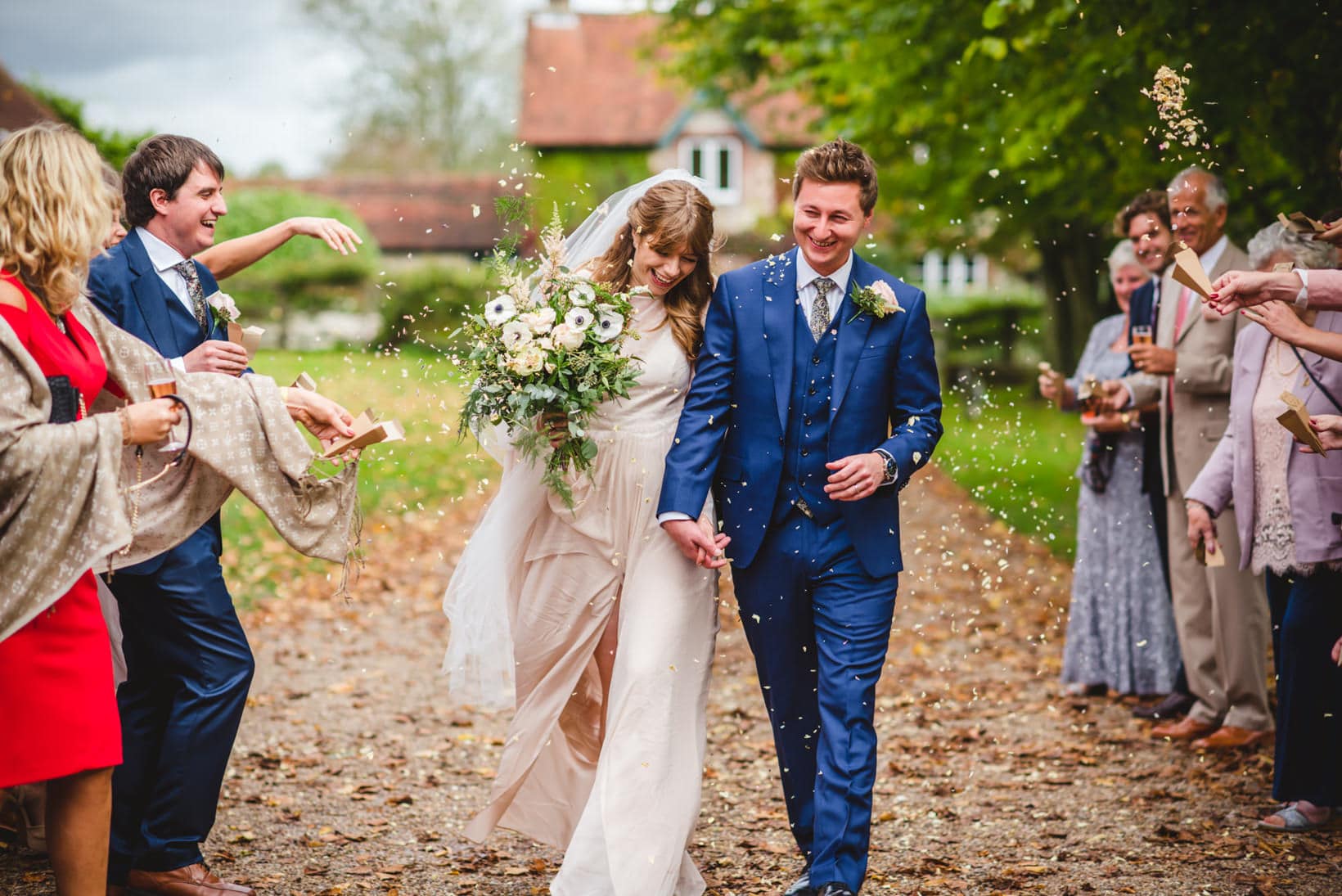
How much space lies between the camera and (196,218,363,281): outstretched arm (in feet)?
16.9

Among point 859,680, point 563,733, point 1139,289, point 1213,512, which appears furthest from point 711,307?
point 1139,289

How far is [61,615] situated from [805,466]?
8.18ft

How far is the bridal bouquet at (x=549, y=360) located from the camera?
4703 millimetres

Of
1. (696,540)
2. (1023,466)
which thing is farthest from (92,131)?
(696,540)

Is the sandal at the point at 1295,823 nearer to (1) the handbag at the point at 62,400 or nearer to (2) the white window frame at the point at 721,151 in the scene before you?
(1) the handbag at the point at 62,400

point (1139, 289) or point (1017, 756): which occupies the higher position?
point (1139, 289)

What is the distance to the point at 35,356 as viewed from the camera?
12.4ft

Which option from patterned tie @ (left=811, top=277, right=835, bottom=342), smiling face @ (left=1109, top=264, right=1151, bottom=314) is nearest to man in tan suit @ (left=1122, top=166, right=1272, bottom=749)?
smiling face @ (left=1109, top=264, right=1151, bottom=314)

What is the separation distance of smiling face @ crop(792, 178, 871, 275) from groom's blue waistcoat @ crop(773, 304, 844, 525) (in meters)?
0.25

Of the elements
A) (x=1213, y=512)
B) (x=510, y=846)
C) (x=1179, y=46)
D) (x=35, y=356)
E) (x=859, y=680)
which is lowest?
(x=510, y=846)

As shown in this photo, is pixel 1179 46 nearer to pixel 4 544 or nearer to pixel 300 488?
pixel 300 488

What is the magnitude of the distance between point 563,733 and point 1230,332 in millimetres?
4306

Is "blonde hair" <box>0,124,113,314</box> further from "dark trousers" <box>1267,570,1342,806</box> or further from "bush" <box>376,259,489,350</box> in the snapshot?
"bush" <box>376,259,489,350</box>

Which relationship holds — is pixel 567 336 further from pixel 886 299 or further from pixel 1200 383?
pixel 1200 383
